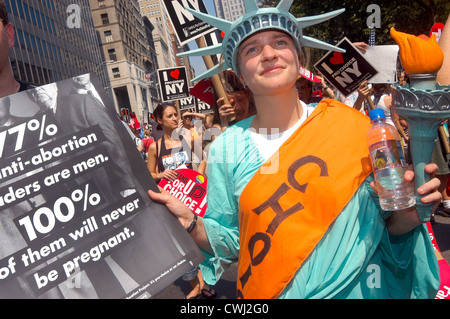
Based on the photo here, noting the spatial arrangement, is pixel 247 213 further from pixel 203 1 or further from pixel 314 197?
pixel 203 1

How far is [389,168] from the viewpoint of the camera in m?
1.51

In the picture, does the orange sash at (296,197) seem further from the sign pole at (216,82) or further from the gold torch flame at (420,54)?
the sign pole at (216,82)

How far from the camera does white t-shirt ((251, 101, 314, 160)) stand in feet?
6.07

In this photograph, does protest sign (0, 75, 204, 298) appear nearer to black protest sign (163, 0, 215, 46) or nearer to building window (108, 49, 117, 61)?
black protest sign (163, 0, 215, 46)

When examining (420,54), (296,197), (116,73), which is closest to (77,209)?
(296,197)

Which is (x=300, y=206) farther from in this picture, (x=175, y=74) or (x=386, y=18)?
(x=386, y=18)

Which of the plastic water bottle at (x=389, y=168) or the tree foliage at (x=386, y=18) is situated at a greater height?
the tree foliage at (x=386, y=18)

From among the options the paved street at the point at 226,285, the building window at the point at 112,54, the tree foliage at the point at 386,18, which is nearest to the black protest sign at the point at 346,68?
the paved street at the point at 226,285

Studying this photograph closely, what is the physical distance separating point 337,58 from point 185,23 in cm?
172

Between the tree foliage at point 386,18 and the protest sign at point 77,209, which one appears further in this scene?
the tree foliage at point 386,18

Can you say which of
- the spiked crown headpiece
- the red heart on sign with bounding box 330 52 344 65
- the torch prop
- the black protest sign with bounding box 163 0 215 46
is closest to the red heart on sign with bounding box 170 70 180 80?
the black protest sign with bounding box 163 0 215 46

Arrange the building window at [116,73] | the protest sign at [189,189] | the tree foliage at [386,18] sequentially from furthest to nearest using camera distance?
the building window at [116,73], the tree foliage at [386,18], the protest sign at [189,189]

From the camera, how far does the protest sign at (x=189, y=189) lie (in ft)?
13.0

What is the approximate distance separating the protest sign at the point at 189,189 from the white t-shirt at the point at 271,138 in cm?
211
